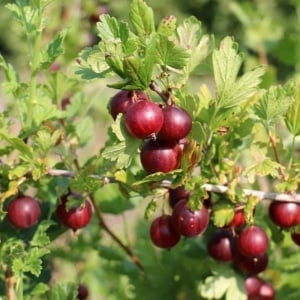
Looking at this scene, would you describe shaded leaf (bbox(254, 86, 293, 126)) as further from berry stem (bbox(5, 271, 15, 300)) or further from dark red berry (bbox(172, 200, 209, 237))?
berry stem (bbox(5, 271, 15, 300))

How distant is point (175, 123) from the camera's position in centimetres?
96

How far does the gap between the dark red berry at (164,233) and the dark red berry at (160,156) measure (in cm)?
17

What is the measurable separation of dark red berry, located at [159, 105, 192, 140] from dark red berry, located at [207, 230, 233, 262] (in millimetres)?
273

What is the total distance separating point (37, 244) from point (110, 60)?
1.04ft

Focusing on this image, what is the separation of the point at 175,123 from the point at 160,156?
49 millimetres

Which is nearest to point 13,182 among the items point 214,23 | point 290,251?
point 290,251

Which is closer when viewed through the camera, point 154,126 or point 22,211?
point 154,126

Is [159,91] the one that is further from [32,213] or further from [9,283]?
[9,283]

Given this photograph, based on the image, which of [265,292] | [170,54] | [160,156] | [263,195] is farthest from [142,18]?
[265,292]

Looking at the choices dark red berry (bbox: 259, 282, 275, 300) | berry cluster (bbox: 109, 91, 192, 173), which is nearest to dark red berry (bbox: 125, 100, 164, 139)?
berry cluster (bbox: 109, 91, 192, 173)

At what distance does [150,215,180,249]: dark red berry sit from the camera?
115 cm

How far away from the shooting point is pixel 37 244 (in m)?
1.13

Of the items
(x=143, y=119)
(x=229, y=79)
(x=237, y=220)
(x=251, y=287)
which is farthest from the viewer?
(x=251, y=287)

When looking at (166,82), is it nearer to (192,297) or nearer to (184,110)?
(184,110)
